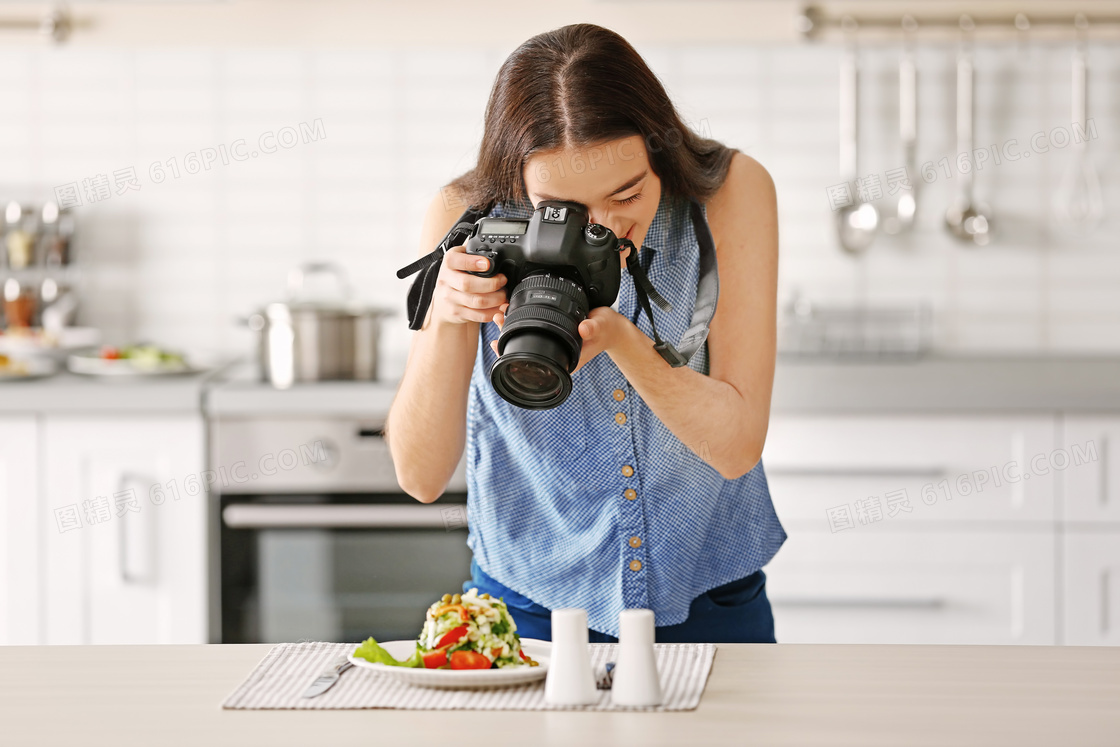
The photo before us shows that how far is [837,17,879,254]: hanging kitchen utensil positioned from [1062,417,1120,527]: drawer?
0.65m

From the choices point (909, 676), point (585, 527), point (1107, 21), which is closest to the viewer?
point (909, 676)

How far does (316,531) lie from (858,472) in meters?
0.96

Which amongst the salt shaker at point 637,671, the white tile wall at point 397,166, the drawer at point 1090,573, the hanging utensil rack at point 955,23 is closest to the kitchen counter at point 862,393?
the drawer at point 1090,573

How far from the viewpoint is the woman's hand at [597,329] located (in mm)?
916

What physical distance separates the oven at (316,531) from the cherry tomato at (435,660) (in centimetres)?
113

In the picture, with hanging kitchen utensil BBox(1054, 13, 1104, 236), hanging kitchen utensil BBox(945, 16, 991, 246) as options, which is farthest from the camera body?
hanging kitchen utensil BBox(1054, 13, 1104, 236)

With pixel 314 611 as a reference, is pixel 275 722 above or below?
above

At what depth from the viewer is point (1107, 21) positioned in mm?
2410

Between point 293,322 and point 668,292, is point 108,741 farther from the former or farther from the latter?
point 293,322

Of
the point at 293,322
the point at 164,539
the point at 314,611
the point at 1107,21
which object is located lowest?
the point at 314,611

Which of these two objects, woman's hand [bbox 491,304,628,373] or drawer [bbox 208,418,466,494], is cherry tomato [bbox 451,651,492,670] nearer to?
woman's hand [bbox 491,304,628,373]

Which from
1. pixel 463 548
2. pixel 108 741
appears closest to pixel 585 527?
pixel 108 741

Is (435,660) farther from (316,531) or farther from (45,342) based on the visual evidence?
(45,342)

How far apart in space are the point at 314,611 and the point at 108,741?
130 cm
